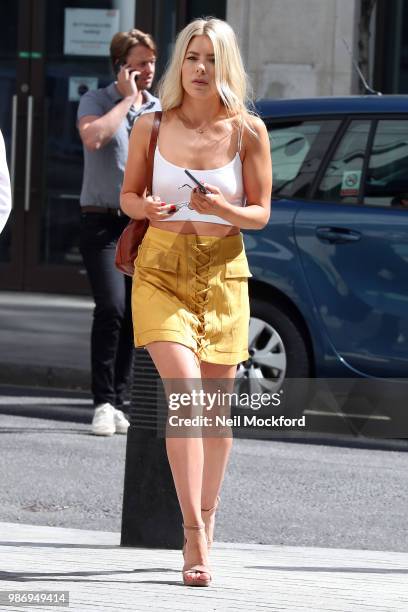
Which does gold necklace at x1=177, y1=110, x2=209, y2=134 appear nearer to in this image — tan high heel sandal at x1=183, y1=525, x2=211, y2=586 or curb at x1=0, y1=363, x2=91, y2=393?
tan high heel sandal at x1=183, y1=525, x2=211, y2=586

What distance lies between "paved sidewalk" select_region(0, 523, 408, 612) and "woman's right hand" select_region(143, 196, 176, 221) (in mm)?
1149

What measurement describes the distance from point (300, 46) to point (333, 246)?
574 centimetres

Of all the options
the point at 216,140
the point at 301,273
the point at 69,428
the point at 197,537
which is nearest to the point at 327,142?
the point at 301,273

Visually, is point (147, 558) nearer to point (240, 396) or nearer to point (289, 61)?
point (240, 396)

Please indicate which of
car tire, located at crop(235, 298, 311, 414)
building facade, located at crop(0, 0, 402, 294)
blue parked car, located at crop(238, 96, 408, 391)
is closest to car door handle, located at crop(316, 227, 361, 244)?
blue parked car, located at crop(238, 96, 408, 391)

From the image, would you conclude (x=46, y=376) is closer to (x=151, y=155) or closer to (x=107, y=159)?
(x=107, y=159)

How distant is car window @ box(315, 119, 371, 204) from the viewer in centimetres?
909

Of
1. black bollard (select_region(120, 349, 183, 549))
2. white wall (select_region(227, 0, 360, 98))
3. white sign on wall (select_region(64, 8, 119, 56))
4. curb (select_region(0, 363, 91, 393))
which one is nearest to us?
black bollard (select_region(120, 349, 183, 549))

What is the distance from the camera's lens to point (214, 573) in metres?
5.41

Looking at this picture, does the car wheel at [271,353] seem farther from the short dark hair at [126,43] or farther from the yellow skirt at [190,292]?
the yellow skirt at [190,292]

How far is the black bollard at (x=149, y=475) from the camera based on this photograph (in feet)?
19.5

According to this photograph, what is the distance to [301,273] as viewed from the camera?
9031 millimetres

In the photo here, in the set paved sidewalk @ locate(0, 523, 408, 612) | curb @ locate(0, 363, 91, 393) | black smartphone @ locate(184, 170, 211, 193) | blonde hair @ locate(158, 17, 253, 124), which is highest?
blonde hair @ locate(158, 17, 253, 124)

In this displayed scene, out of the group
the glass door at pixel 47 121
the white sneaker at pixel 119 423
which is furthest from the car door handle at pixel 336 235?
the glass door at pixel 47 121
